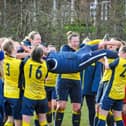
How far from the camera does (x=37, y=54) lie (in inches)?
295

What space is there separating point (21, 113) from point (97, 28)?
1600 centimetres

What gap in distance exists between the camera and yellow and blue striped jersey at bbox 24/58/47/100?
7555 mm

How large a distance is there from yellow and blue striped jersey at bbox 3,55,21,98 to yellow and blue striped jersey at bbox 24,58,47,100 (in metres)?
0.20

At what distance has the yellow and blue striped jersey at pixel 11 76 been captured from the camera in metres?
7.76

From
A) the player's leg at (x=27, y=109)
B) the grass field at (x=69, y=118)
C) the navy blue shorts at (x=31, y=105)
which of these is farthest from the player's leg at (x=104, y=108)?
the grass field at (x=69, y=118)

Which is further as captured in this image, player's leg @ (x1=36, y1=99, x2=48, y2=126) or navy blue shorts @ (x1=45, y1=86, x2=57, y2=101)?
navy blue shorts @ (x1=45, y1=86, x2=57, y2=101)

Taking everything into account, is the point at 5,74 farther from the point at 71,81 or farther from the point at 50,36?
the point at 50,36

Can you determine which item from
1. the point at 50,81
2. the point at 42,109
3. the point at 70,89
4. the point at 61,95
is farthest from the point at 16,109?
the point at 50,81

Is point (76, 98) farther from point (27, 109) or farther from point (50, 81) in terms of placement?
point (27, 109)

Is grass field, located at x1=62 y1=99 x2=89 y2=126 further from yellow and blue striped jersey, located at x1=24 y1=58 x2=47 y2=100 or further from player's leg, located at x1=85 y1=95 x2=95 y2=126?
yellow and blue striped jersey, located at x1=24 y1=58 x2=47 y2=100

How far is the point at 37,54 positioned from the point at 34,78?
0.41 m

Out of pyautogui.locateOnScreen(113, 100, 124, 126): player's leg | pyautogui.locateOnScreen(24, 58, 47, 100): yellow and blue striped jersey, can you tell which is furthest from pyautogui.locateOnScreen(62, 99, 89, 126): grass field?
pyautogui.locateOnScreen(24, 58, 47, 100): yellow and blue striped jersey

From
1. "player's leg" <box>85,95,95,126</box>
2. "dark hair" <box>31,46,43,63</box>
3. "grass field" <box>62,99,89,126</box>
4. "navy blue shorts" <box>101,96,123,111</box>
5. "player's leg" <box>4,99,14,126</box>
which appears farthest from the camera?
"grass field" <box>62,99,89,126</box>

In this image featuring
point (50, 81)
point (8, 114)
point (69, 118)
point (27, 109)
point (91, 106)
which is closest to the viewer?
point (27, 109)
